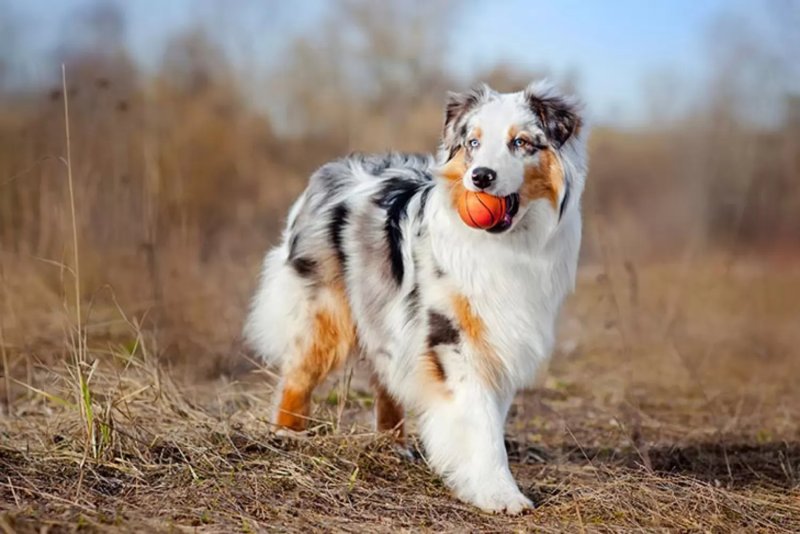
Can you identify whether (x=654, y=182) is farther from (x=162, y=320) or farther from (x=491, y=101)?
(x=491, y=101)

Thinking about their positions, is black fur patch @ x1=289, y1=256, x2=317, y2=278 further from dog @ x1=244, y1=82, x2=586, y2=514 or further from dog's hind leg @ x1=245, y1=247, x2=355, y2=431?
dog @ x1=244, y1=82, x2=586, y2=514

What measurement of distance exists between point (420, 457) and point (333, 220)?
1357mm

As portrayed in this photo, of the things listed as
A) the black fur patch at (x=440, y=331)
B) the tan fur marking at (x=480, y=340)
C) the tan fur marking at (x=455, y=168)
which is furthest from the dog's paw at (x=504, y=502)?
the tan fur marking at (x=455, y=168)

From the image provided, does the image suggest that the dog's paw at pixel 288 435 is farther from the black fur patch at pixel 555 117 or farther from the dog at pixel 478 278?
the black fur patch at pixel 555 117

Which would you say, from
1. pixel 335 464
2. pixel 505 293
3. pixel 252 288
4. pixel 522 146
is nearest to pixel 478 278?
pixel 505 293

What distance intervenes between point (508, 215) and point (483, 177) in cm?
30

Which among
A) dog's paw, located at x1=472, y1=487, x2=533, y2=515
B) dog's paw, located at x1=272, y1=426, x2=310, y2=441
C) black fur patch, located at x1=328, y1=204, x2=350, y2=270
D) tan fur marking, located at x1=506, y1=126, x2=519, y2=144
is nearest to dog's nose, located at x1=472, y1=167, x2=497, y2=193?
tan fur marking, located at x1=506, y1=126, x2=519, y2=144

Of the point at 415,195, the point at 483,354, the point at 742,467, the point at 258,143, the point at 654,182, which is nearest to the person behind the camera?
the point at 483,354

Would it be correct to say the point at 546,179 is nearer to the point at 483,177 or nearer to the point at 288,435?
the point at 483,177

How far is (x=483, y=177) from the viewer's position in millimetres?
4184

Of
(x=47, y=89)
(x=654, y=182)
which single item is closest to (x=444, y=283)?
(x=47, y=89)

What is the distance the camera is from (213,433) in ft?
15.7

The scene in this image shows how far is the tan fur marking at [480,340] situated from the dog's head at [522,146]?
0.39m

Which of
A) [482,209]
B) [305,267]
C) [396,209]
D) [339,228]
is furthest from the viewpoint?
[305,267]
